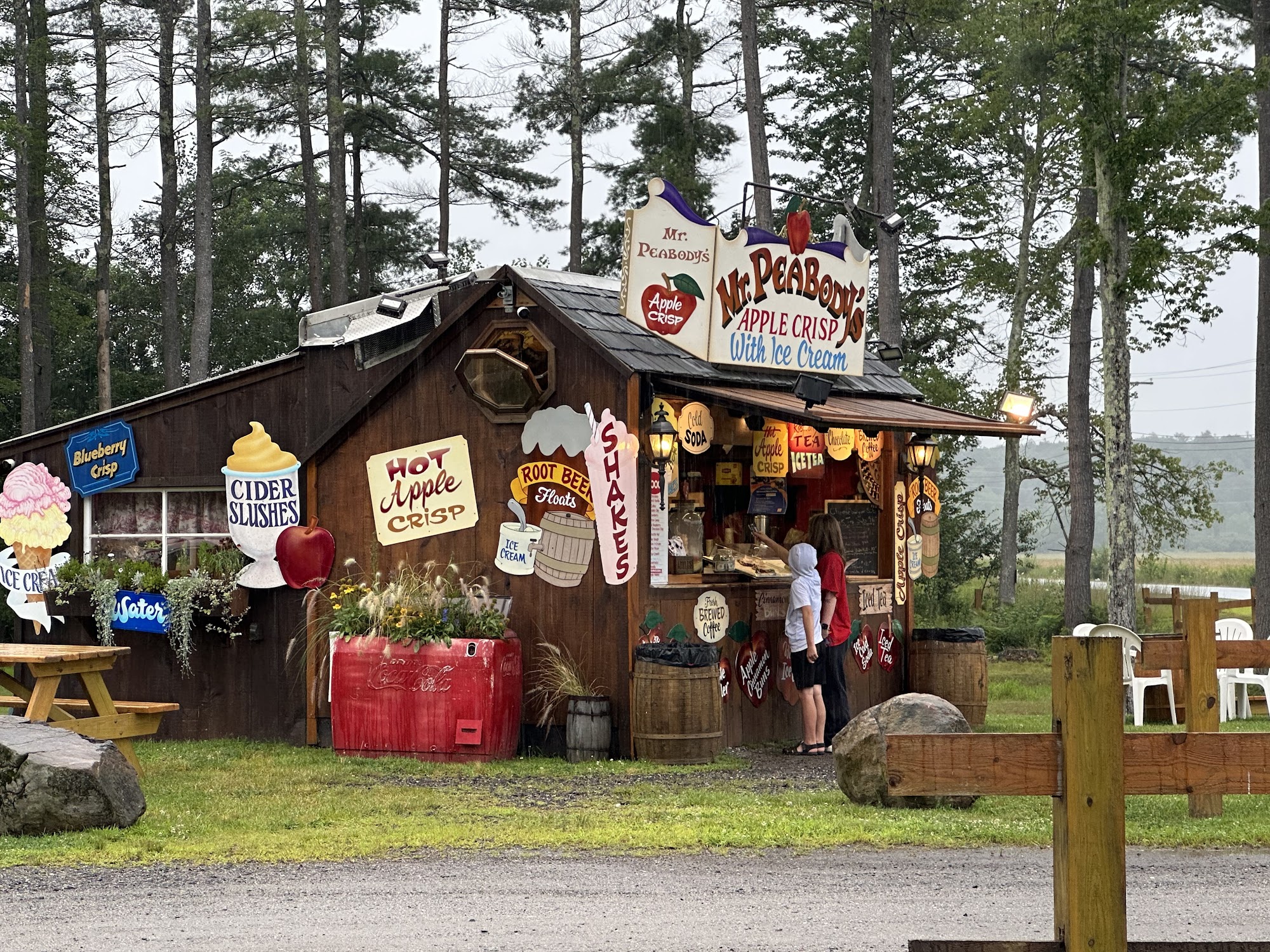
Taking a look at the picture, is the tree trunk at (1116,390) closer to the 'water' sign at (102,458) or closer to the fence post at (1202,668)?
the fence post at (1202,668)

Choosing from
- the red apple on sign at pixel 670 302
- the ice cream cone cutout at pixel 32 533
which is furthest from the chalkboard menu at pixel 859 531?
the ice cream cone cutout at pixel 32 533

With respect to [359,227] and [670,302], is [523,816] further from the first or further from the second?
[359,227]

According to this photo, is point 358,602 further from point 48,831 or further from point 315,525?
point 48,831

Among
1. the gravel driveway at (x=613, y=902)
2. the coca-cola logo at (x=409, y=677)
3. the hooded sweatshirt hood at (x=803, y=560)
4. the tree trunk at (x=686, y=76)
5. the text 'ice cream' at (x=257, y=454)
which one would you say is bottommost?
the gravel driveway at (x=613, y=902)

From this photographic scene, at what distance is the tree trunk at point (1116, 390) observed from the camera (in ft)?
55.0

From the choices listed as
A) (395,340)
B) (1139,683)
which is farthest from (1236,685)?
(395,340)

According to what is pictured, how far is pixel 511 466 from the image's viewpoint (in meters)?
11.9

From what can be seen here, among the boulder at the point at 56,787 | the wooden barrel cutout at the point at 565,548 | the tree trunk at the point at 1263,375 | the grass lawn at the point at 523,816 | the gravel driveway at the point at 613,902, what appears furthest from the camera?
the tree trunk at the point at 1263,375

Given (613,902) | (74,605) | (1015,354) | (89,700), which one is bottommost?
(613,902)

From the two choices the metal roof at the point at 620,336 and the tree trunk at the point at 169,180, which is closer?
the metal roof at the point at 620,336

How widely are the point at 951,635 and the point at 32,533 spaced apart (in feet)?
27.3

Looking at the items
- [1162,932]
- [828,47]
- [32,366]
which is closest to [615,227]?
[828,47]

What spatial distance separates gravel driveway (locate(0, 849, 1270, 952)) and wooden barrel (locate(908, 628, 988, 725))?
5972 mm

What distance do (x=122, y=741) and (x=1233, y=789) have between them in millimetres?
8061
